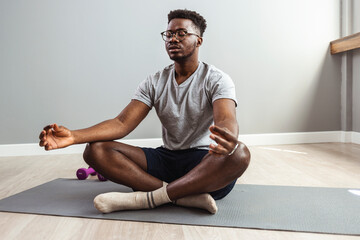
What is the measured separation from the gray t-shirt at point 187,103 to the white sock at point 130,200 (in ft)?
1.03

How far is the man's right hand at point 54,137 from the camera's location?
139 cm

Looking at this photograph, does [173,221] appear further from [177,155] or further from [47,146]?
[47,146]

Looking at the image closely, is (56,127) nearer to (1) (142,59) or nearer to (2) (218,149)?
(2) (218,149)

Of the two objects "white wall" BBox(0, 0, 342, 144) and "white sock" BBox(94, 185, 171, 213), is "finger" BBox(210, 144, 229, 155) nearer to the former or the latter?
"white sock" BBox(94, 185, 171, 213)

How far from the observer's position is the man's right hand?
139 centimetres

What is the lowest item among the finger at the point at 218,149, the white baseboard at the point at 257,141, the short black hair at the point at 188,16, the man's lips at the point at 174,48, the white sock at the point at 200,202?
the white baseboard at the point at 257,141

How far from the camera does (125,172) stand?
154 centimetres

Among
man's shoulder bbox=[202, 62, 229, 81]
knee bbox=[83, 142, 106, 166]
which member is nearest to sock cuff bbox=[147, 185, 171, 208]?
knee bbox=[83, 142, 106, 166]

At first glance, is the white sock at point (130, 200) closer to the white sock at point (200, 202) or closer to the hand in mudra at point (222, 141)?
the white sock at point (200, 202)

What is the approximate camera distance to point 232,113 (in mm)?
1445

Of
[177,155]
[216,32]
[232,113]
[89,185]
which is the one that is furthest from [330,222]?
[216,32]

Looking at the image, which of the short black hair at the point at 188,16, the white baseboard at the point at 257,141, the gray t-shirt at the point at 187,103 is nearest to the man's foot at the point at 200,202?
the gray t-shirt at the point at 187,103

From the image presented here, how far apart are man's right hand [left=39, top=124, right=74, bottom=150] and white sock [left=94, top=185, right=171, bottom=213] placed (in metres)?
0.28

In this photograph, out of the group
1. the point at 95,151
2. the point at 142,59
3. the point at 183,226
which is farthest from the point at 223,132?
the point at 142,59
